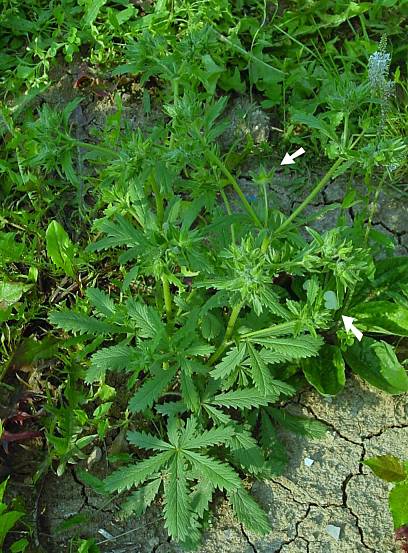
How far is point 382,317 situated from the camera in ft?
10.1

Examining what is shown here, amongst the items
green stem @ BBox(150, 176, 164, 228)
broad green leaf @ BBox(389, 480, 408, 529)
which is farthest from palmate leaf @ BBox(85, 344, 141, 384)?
broad green leaf @ BBox(389, 480, 408, 529)

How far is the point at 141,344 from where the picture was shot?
2664 mm

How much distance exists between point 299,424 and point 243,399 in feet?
1.16

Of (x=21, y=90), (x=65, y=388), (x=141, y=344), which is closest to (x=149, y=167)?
(x=141, y=344)

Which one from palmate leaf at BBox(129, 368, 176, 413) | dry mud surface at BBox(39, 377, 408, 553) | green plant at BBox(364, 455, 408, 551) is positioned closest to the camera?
palmate leaf at BBox(129, 368, 176, 413)

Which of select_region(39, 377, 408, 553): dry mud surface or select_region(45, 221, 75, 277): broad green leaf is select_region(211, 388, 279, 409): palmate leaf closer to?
select_region(39, 377, 408, 553): dry mud surface

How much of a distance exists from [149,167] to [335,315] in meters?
1.05

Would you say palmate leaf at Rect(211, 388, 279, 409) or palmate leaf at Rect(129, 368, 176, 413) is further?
palmate leaf at Rect(211, 388, 279, 409)

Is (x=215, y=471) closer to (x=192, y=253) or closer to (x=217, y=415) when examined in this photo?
(x=217, y=415)

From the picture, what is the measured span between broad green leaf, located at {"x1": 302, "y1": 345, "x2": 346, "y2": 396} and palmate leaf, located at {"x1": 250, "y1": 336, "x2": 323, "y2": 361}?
12.4 inches

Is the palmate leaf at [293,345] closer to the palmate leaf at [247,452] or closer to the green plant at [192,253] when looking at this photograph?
the green plant at [192,253]

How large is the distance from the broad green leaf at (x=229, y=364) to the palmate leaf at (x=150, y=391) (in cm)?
16

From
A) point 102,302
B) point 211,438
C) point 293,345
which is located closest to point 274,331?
point 293,345

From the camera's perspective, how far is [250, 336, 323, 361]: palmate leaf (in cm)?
264
